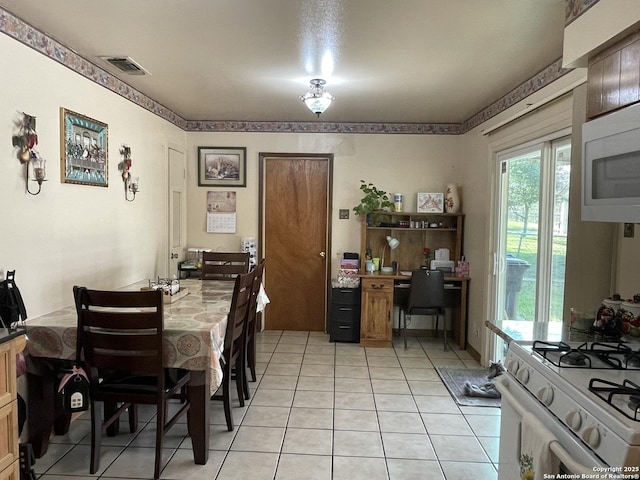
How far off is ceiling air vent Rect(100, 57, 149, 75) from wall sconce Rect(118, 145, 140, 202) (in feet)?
2.00

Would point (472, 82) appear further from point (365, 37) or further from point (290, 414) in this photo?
point (290, 414)

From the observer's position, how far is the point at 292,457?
252cm

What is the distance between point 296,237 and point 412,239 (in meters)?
1.33

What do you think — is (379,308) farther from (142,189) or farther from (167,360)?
(167,360)

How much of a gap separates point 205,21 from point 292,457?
2.44 m

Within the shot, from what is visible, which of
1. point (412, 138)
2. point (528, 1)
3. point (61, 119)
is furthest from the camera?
point (412, 138)

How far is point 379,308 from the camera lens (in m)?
4.61

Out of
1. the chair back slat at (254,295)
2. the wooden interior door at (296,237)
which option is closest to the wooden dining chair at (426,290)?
the wooden interior door at (296,237)

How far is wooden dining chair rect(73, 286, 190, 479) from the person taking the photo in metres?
2.17

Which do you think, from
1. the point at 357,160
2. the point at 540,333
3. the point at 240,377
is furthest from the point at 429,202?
the point at 540,333

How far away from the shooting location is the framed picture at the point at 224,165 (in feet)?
16.7

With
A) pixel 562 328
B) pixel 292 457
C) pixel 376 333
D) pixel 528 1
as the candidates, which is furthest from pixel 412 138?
pixel 292 457

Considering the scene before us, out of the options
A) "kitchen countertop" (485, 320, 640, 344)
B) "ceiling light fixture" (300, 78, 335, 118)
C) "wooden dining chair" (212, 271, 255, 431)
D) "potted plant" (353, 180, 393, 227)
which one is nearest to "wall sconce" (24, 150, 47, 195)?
"wooden dining chair" (212, 271, 255, 431)

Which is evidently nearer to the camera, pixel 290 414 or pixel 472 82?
pixel 290 414
